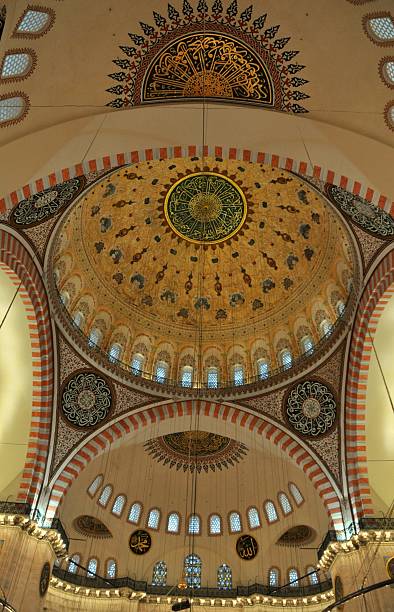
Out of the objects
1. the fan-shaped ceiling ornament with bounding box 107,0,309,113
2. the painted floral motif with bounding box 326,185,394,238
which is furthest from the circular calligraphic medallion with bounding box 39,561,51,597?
the painted floral motif with bounding box 326,185,394,238

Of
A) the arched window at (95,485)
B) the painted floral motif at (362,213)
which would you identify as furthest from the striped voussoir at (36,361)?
the painted floral motif at (362,213)

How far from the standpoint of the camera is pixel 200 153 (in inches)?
357

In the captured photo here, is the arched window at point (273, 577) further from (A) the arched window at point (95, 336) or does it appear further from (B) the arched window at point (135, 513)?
(A) the arched window at point (95, 336)

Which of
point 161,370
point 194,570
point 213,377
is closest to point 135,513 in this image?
point 194,570

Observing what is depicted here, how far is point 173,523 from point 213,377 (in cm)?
577

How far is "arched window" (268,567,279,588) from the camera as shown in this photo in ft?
50.2

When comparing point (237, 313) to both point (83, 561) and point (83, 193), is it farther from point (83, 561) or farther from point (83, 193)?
point (83, 561)

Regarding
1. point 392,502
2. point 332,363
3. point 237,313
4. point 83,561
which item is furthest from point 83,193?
point 83,561

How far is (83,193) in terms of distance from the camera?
36.4ft

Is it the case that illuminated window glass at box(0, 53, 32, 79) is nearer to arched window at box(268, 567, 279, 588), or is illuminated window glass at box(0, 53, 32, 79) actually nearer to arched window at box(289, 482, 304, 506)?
arched window at box(289, 482, 304, 506)

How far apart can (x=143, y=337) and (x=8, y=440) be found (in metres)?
4.88

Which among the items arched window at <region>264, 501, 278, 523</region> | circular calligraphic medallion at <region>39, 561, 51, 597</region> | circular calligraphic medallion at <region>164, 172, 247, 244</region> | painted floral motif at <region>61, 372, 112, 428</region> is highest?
circular calligraphic medallion at <region>164, 172, 247, 244</region>

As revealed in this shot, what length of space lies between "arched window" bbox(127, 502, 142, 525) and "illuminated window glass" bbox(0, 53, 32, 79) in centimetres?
1386

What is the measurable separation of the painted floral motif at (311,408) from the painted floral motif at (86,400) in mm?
5099
